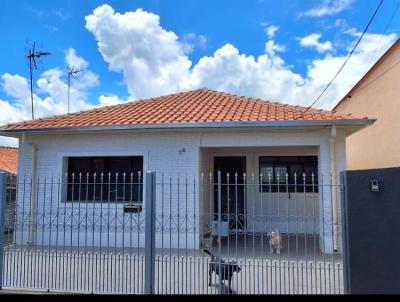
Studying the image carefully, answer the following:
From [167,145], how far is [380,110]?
7626 mm

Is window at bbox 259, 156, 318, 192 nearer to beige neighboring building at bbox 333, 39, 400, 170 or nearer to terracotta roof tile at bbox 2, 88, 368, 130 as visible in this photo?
terracotta roof tile at bbox 2, 88, 368, 130

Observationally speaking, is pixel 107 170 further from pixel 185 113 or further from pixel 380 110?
pixel 380 110

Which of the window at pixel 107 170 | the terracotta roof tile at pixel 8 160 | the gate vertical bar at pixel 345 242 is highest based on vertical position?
the terracotta roof tile at pixel 8 160

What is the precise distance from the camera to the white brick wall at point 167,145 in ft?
34.2

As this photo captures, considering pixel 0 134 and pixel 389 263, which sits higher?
pixel 0 134

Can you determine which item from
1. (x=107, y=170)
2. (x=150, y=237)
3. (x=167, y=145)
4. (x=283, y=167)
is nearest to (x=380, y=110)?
(x=283, y=167)

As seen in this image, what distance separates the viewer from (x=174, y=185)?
35.7 ft

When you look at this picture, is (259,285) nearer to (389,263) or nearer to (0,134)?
(389,263)

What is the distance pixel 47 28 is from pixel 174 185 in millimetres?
5528

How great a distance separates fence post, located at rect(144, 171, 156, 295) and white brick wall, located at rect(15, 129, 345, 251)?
4.00 metres

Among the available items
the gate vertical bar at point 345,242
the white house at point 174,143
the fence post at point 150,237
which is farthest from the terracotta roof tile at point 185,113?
the fence post at point 150,237

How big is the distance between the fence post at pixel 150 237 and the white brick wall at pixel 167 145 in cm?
400

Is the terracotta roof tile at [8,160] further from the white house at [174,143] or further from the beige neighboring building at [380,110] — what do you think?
the beige neighboring building at [380,110]
